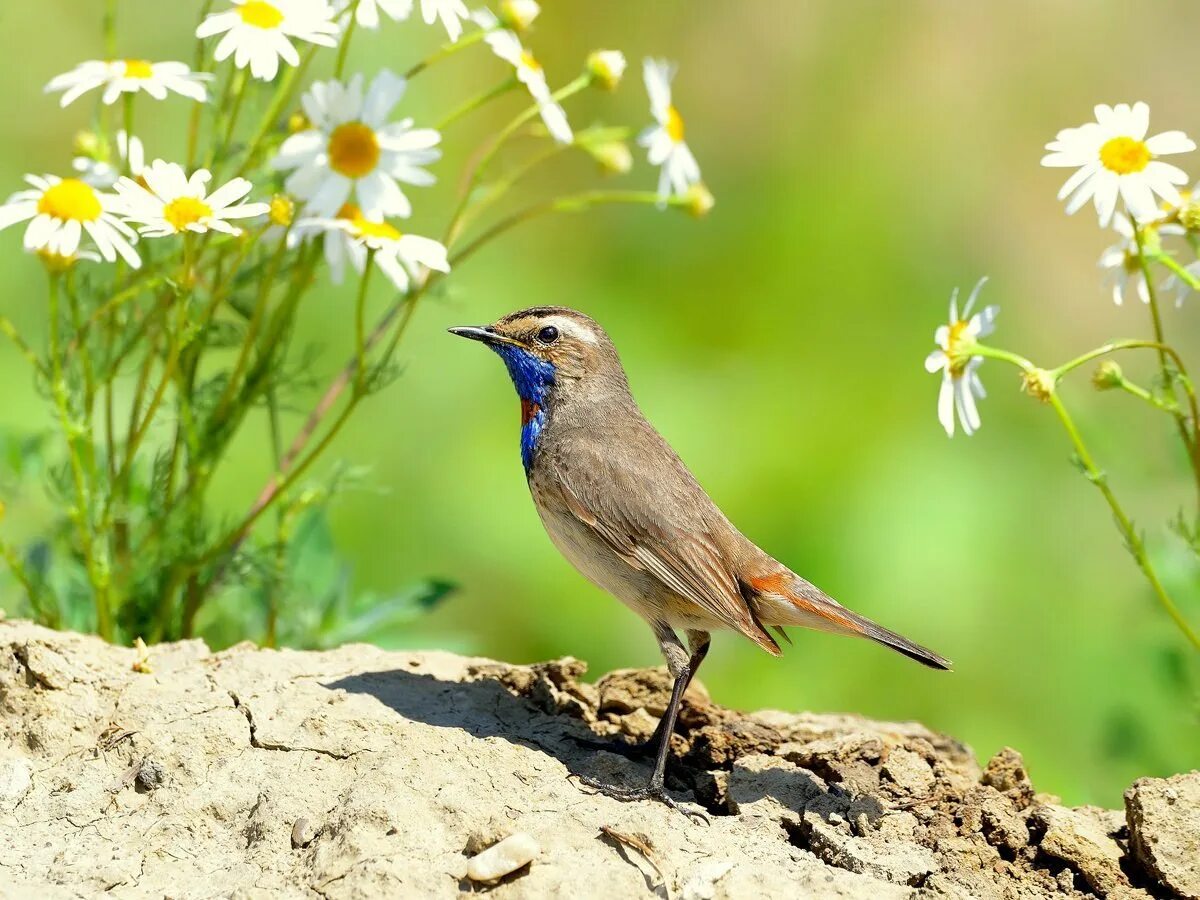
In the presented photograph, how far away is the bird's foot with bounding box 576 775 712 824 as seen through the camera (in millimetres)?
4215

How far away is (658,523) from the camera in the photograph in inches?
186

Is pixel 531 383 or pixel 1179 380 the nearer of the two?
pixel 1179 380

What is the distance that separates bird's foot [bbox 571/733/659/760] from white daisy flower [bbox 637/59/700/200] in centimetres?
182

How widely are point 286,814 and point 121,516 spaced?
1469 mm

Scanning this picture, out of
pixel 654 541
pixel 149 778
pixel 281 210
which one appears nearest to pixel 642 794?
pixel 654 541

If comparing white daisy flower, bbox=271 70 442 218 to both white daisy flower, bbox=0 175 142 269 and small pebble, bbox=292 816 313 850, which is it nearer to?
white daisy flower, bbox=0 175 142 269

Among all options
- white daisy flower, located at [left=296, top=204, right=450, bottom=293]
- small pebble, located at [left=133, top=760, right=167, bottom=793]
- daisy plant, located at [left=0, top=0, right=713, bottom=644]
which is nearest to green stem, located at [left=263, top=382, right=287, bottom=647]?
daisy plant, located at [left=0, top=0, right=713, bottom=644]

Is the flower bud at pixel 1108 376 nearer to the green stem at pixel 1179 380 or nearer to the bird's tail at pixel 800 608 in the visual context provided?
the green stem at pixel 1179 380

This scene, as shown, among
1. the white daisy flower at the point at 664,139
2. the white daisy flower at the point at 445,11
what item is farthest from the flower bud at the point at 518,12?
the white daisy flower at the point at 664,139

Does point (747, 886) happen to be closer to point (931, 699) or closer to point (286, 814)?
point (286, 814)

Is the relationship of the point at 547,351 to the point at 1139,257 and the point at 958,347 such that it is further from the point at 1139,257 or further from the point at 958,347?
the point at 1139,257

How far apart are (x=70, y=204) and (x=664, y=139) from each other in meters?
2.02

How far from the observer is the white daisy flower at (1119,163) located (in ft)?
14.0

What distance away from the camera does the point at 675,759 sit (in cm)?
470
